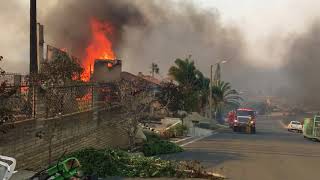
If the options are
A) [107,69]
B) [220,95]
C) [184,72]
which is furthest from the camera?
[220,95]

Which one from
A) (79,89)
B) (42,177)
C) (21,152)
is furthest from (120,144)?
(42,177)

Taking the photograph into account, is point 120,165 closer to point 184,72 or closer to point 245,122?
point 245,122

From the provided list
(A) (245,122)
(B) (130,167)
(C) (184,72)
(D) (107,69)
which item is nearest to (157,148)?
(B) (130,167)

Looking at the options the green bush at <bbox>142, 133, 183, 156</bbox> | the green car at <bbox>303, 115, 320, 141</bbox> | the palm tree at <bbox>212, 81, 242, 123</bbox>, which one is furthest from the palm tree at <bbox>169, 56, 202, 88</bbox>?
the green bush at <bbox>142, 133, 183, 156</bbox>

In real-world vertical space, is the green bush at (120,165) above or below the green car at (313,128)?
above

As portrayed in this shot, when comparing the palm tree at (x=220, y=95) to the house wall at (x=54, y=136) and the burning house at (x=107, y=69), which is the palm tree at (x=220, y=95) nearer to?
the burning house at (x=107, y=69)

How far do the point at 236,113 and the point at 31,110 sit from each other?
4466 centimetres

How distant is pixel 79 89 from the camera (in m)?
20.2

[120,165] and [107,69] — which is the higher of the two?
Result: [107,69]

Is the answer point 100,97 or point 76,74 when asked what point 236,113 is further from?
point 100,97

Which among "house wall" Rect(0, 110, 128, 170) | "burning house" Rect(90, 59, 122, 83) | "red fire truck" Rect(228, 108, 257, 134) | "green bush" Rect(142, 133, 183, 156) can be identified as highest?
"burning house" Rect(90, 59, 122, 83)

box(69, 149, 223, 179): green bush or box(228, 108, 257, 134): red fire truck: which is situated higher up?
box(69, 149, 223, 179): green bush

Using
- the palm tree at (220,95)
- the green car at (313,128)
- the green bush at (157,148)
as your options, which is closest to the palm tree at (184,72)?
the palm tree at (220,95)

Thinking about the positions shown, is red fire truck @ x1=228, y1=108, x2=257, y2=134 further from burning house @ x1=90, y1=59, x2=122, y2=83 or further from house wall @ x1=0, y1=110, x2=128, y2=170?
house wall @ x1=0, y1=110, x2=128, y2=170
